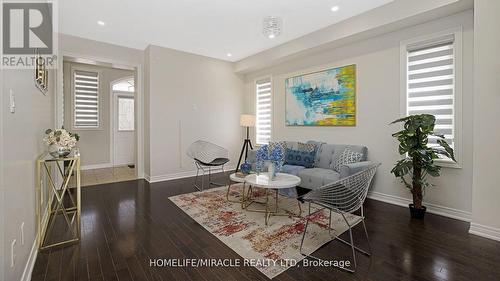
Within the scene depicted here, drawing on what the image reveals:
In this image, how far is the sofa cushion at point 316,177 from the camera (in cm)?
349

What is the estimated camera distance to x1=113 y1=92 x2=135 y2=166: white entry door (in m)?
6.57

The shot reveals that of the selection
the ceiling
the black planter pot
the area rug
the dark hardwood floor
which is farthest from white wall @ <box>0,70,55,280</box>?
the black planter pot

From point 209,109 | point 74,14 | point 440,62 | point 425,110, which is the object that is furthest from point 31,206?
point 440,62

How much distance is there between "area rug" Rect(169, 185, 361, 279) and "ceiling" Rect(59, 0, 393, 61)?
9.52 feet

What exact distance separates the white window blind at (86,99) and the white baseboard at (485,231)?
767 centimetres

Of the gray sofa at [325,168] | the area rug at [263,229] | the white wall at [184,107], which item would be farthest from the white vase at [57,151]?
the gray sofa at [325,168]

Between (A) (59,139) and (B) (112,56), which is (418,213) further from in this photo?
(B) (112,56)

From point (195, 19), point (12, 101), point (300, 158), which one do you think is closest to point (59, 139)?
point (12, 101)

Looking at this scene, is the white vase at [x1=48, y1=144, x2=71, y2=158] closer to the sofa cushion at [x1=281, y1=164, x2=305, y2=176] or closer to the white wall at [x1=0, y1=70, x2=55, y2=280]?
the white wall at [x1=0, y1=70, x2=55, y2=280]

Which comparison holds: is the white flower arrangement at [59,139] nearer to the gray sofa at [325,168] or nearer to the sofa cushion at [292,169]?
the gray sofa at [325,168]

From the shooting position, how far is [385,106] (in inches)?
142

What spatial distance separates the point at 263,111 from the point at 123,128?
4.19 meters

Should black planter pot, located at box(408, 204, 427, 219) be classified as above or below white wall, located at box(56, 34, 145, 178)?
below

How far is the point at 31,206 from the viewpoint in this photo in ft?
6.88
